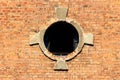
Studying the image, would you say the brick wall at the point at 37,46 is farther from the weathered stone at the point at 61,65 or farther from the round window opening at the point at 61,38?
the round window opening at the point at 61,38

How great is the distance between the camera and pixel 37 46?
34.7 feet

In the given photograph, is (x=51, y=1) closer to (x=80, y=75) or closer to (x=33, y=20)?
(x=33, y=20)

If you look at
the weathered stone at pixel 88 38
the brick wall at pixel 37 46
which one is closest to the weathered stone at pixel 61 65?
the brick wall at pixel 37 46

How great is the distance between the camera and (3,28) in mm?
10680

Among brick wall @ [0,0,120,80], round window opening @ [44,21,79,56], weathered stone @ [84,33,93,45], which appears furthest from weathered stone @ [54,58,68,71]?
weathered stone @ [84,33,93,45]

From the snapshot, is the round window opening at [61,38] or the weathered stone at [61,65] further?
the round window opening at [61,38]

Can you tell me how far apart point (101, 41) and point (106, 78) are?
100 cm

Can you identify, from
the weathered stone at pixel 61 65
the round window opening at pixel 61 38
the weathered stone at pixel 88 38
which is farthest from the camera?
the round window opening at pixel 61 38

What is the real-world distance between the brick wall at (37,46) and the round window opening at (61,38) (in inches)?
10.8

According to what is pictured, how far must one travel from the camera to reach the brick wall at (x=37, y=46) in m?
10.4

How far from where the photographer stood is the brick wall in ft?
34.0

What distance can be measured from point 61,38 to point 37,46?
29.4 inches

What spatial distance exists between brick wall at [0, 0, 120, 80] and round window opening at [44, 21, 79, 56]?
275 mm

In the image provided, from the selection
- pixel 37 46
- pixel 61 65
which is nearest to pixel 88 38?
pixel 61 65
